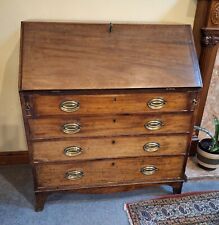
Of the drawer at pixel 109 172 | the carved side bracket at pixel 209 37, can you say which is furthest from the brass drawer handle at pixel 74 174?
the carved side bracket at pixel 209 37

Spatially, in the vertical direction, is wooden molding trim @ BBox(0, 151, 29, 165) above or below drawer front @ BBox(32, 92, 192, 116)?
below

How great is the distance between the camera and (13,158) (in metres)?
2.07

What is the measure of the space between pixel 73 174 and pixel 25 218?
401 millimetres

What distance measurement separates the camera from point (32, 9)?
5.36 ft

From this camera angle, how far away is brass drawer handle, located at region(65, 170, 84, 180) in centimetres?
Result: 161

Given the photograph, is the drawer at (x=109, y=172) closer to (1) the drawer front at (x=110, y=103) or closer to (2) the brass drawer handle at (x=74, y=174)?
(2) the brass drawer handle at (x=74, y=174)

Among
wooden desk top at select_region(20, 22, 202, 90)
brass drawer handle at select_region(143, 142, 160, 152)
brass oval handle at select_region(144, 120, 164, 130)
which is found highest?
wooden desk top at select_region(20, 22, 202, 90)

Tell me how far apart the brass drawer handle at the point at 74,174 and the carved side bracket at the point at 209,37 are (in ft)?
3.72

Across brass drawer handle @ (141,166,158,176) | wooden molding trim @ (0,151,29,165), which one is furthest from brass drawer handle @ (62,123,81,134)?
wooden molding trim @ (0,151,29,165)

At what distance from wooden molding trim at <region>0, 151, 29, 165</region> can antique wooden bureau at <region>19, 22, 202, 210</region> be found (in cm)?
50

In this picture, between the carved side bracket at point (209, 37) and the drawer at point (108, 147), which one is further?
the carved side bracket at point (209, 37)

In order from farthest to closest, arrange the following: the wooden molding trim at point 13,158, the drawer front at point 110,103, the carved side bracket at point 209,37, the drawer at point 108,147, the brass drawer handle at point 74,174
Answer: the wooden molding trim at point 13,158, the carved side bracket at point 209,37, the brass drawer handle at point 74,174, the drawer at point 108,147, the drawer front at point 110,103

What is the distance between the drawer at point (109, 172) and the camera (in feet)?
5.23

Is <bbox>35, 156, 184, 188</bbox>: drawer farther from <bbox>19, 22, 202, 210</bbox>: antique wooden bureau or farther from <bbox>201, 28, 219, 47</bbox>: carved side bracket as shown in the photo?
<bbox>201, 28, 219, 47</bbox>: carved side bracket
